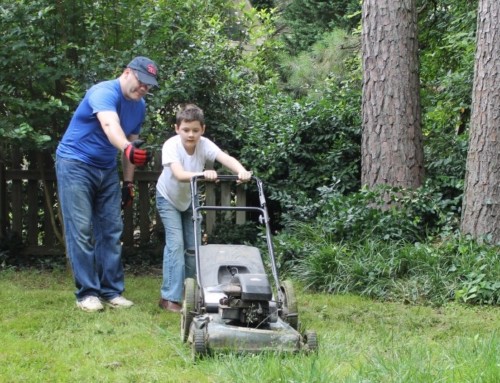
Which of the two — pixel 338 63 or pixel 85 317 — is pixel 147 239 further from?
pixel 338 63

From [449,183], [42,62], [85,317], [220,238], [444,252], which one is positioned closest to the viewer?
[85,317]

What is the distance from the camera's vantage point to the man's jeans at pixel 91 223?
5625mm

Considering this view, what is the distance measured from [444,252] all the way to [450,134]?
2705 millimetres

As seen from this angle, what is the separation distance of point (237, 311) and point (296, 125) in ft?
14.8

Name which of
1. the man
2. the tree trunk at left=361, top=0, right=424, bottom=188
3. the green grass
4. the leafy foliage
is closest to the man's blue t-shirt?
the man

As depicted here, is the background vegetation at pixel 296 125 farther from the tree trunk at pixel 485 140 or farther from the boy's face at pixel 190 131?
the boy's face at pixel 190 131

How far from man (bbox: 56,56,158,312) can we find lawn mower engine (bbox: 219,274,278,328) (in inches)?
60.4

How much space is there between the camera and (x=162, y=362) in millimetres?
4266

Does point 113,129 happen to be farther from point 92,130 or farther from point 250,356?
point 250,356

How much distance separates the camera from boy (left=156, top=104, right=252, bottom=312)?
17.9ft

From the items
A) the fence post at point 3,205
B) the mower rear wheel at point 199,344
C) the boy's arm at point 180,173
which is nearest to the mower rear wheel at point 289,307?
the mower rear wheel at point 199,344

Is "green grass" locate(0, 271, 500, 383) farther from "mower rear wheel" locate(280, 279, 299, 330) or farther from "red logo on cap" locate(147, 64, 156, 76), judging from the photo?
"red logo on cap" locate(147, 64, 156, 76)

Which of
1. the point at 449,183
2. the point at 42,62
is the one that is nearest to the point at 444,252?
the point at 449,183

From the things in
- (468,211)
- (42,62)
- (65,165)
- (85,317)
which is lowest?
(85,317)
